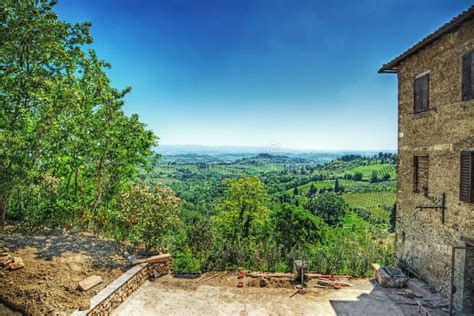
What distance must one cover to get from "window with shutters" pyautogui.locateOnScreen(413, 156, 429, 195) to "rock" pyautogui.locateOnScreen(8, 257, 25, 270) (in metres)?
12.6

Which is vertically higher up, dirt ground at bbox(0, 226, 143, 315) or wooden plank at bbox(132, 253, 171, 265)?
dirt ground at bbox(0, 226, 143, 315)

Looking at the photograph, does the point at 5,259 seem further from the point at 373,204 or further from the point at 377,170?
the point at 377,170

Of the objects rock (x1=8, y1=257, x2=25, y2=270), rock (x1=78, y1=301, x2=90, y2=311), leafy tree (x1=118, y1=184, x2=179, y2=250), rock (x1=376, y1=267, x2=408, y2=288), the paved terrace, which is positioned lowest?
the paved terrace

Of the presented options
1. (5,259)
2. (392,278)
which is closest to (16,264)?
(5,259)

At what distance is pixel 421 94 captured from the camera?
9.68 m

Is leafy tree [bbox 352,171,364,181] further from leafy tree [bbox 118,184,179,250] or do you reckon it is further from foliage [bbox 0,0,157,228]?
leafy tree [bbox 118,184,179,250]

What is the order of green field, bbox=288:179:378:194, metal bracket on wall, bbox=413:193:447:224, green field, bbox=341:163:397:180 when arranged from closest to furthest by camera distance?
metal bracket on wall, bbox=413:193:447:224 → green field, bbox=288:179:378:194 → green field, bbox=341:163:397:180

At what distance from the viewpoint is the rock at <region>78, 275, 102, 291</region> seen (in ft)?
25.7

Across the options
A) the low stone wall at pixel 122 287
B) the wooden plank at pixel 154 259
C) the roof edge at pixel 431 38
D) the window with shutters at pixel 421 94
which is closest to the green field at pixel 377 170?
the roof edge at pixel 431 38

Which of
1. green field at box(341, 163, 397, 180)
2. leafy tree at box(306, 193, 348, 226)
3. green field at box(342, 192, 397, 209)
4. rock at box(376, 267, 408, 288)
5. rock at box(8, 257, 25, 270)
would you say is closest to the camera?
rock at box(8, 257, 25, 270)

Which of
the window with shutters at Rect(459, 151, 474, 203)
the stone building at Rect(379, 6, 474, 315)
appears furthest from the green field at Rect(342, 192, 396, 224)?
the window with shutters at Rect(459, 151, 474, 203)

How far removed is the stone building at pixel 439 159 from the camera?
7.57 metres

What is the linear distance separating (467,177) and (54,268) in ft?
38.6

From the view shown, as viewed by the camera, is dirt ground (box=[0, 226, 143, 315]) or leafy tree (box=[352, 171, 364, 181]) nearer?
dirt ground (box=[0, 226, 143, 315])
